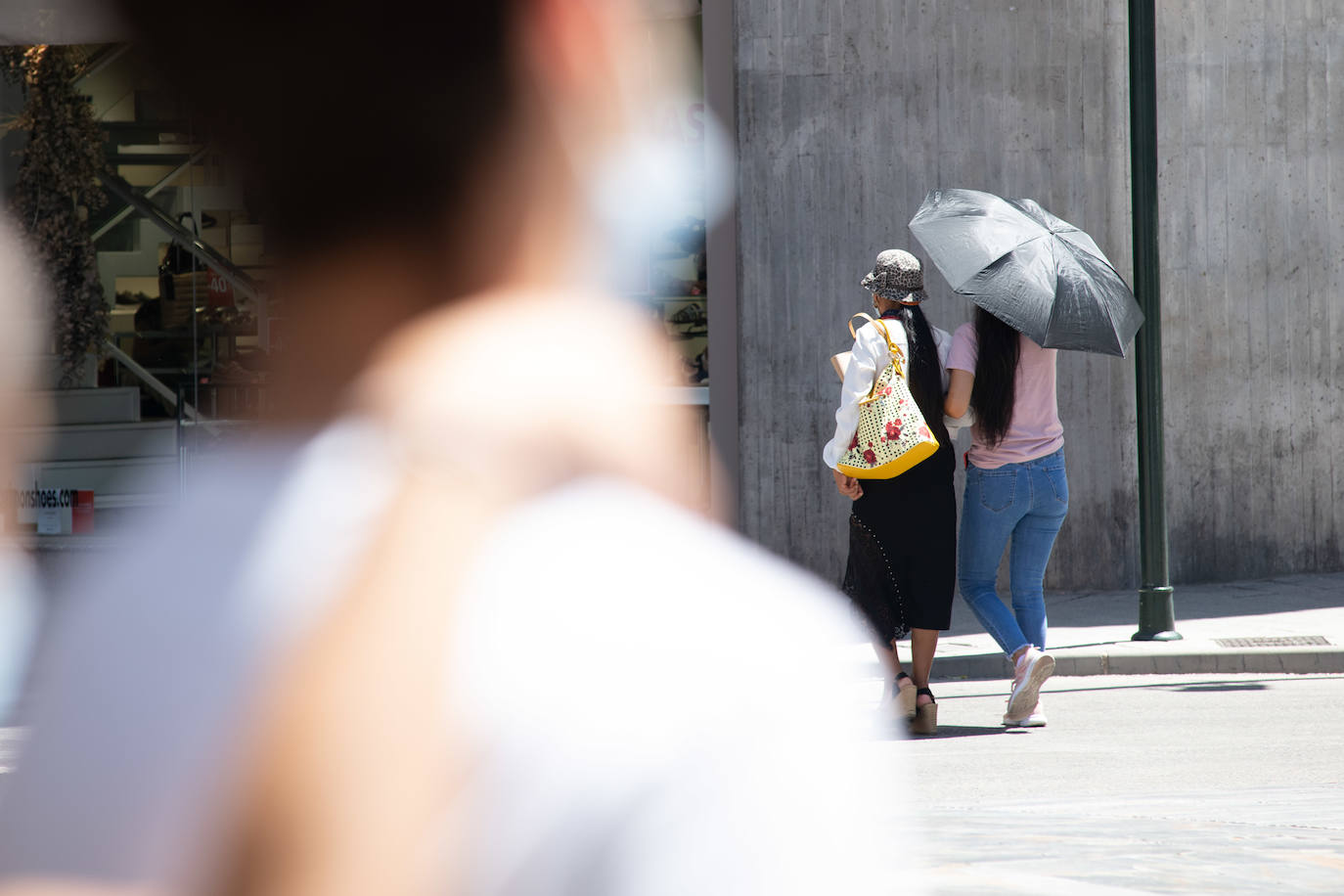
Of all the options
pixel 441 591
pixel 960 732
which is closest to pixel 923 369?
pixel 960 732

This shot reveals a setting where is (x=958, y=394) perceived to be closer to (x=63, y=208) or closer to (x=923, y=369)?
(x=923, y=369)

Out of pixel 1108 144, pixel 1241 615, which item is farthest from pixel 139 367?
pixel 1241 615

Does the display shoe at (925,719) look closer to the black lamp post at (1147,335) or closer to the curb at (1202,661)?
the curb at (1202,661)

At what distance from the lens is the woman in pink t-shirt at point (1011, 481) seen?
6.77 meters

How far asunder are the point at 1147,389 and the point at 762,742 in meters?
8.93

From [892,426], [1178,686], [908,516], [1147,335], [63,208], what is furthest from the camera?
[63,208]

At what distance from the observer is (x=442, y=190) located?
35.1 inches

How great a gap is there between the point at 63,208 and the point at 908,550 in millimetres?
10936

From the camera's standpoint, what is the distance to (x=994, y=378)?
676cm

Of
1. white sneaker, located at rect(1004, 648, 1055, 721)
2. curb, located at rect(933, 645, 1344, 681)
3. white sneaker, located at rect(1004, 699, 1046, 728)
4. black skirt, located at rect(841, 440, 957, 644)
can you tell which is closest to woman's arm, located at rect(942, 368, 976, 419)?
black skirt, located at rect(841, 440, 957, 644)

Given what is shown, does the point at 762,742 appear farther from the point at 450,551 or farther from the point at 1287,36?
the point at 1287,36

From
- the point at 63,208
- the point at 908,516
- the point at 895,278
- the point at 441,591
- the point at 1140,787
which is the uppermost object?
the point at 63,208

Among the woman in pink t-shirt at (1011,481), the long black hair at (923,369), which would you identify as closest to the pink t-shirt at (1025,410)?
the woman in pink t-shirt at (1011,481)

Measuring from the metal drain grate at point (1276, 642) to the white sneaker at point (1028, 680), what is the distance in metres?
2.43
